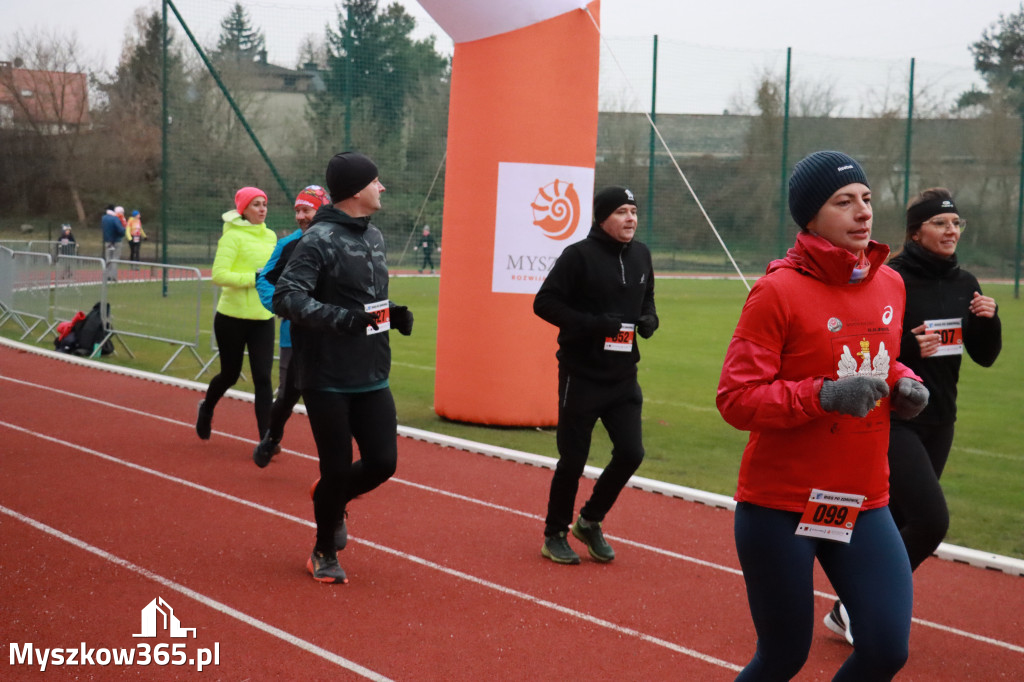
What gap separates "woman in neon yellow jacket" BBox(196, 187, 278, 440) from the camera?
802 cm

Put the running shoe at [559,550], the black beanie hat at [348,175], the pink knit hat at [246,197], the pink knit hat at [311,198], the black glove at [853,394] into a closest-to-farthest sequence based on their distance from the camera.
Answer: the black glove at [853,394] < the black beanie hat at [348,175] < the running shoe at [559,550] < the pink knit hat at [311,198] < the pink knit hat at [246,197]

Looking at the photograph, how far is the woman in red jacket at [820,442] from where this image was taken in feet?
9.72

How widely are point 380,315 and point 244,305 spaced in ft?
10.3

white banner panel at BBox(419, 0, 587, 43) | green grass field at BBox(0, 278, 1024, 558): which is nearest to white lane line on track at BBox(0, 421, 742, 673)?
green grass field at BBox(0, 278, 1024, 558)

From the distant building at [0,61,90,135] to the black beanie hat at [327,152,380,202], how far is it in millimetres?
45480

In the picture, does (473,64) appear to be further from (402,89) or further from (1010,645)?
(402,89)

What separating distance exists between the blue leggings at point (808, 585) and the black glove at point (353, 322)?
241cm

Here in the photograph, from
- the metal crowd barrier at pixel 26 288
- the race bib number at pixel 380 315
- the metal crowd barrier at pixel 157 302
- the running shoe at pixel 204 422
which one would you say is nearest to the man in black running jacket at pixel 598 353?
the race bib number at pixel 380 315

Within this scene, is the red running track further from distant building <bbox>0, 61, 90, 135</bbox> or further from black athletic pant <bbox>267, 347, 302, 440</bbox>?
distant building <bbox>0, 61, 90, 135</bbox>

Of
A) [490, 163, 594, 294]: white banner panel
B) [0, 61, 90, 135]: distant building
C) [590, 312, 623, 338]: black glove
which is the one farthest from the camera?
[0, 61, 90, 135]: distant building

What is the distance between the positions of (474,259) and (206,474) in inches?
127

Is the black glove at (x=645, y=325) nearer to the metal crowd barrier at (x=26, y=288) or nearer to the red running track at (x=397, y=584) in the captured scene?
the red running track at (x=397, y=584)

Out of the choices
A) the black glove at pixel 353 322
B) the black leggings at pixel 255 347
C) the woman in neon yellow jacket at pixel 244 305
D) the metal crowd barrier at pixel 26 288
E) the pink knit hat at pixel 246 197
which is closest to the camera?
the black glove at pixel 353 322

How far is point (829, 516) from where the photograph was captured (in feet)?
9.81
